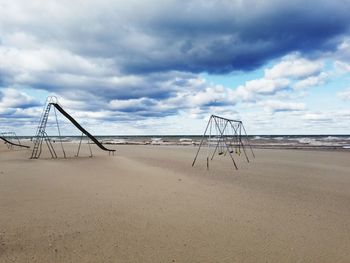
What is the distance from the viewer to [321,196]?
932 centimetres

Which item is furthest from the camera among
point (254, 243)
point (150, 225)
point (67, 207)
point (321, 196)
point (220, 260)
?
point (321, 196)

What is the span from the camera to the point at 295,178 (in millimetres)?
13133

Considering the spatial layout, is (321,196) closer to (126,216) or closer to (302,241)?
(302,241)

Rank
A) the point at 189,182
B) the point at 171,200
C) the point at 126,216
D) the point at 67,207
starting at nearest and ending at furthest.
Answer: the point at 126,216 < the point at 67,207 < the point at 171,200 < the point at 189,182

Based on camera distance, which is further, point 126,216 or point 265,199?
point 265,199

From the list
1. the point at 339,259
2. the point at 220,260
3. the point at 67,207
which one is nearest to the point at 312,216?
the point at 339,259

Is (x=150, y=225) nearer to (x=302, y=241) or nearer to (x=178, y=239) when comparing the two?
(x=178, y=239)

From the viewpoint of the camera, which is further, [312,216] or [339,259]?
[312,216]

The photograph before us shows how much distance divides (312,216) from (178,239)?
3600mm

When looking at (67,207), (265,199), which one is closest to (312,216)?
(265,199)

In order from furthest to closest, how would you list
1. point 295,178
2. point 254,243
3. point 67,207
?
point 295,178 < point 67,207 < point 254,243

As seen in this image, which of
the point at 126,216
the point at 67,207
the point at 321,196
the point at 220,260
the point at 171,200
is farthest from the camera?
the point at 321,196

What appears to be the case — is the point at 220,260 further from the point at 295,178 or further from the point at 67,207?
the point at 295,178

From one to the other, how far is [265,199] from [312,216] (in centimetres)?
179
